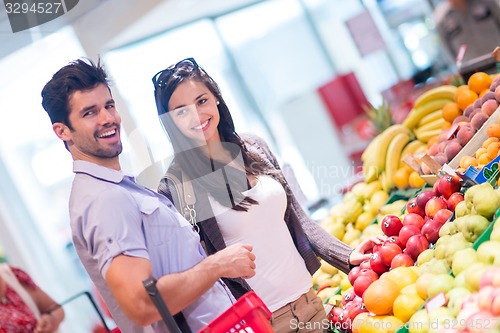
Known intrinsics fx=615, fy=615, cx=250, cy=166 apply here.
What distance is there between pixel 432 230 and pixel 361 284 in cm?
39

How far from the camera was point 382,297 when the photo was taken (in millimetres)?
2379

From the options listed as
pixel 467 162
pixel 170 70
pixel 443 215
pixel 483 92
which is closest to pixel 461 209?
pixel 443 215

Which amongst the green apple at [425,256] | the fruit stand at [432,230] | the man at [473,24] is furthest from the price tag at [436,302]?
the man at [473,24]

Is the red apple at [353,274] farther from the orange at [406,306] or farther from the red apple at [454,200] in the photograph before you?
the red apple at [454,200]

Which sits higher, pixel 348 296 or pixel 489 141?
pixel 489 141

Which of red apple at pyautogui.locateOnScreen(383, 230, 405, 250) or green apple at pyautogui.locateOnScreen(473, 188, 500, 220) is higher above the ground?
green apple at pyautogui.locateOnScreen(473, 188, 500, 220)

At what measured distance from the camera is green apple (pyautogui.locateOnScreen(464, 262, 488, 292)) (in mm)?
1998

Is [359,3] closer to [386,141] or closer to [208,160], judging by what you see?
[386,141]

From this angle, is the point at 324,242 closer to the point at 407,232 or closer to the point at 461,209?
the point at 407,232

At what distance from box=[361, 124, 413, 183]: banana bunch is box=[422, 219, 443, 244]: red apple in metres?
1.09

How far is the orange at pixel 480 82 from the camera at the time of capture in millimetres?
3490

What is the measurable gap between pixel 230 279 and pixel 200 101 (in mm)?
684

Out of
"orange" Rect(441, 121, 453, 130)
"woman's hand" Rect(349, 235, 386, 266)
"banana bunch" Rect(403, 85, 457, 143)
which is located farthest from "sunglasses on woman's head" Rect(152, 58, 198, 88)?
"banana bunch" Rect(403, 85, 457, 143)

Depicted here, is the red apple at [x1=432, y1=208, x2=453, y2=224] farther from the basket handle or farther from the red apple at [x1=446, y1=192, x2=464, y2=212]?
the basket handle
